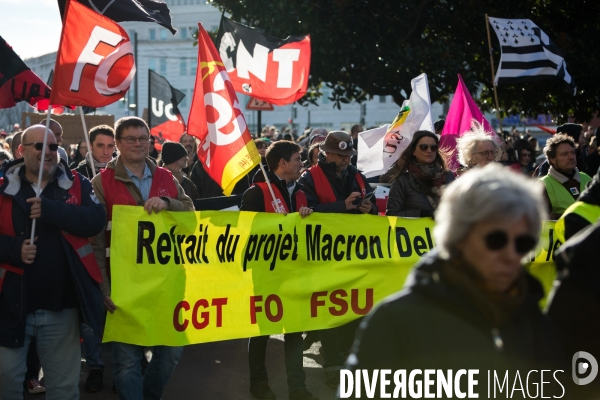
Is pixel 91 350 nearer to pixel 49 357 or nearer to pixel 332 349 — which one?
pixel 332 349

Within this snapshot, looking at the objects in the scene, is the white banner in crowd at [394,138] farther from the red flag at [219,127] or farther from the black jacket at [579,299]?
the black jacket at [579,299]

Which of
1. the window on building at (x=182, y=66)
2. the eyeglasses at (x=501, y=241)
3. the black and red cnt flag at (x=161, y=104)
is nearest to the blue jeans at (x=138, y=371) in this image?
the eyeglasses at (x=501, y=241)

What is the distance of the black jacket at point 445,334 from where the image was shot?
2.47 m

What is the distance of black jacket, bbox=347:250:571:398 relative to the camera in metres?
2.47

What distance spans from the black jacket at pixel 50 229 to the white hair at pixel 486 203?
9.78 feet

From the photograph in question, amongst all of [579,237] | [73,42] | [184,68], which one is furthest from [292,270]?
[184,68]

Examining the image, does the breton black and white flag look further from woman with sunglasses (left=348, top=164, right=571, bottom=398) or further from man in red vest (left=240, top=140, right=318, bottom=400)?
woman with sunglasses (left=348, top=164, right=571, bottom=398)

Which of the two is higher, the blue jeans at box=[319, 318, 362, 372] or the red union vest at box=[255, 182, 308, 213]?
the red union vest at box=[255, 182, 308, 213]

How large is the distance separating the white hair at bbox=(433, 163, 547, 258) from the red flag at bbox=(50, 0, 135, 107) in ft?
12.2

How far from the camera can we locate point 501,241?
2.45m

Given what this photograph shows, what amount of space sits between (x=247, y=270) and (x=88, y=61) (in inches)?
71.3

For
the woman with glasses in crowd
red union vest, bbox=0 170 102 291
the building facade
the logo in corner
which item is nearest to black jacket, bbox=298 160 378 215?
the woman with glasses in crowd

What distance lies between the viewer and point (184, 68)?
301 ft

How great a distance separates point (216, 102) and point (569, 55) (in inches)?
467
